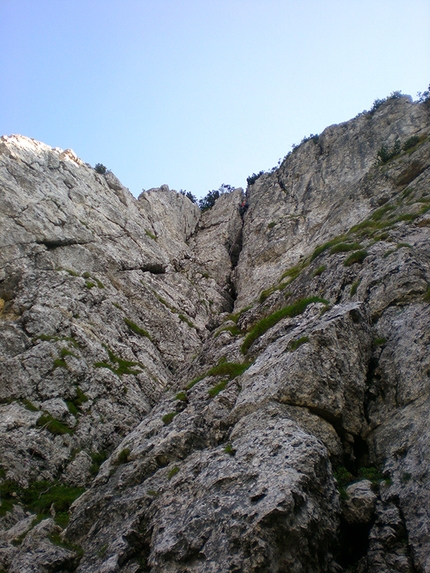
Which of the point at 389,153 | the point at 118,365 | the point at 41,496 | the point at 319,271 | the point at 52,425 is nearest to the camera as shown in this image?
the point at 41,496

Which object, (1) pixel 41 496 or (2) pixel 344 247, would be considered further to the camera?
(2) pixel 344 247

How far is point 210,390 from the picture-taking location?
22469 mm

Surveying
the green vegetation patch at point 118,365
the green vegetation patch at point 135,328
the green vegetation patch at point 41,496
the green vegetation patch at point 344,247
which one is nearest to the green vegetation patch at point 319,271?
the green vegetation patch at point 344,247

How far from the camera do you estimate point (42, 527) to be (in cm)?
1716

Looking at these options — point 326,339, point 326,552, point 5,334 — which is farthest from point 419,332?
point 5,334

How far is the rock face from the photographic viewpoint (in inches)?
473

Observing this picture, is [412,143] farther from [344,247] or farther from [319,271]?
[319,271]

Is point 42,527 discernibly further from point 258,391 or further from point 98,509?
point 258,391

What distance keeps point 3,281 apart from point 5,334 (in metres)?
7.88

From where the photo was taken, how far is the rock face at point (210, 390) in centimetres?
1202

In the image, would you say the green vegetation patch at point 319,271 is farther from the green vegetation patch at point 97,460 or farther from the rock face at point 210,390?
the green vegetation patch at point 97,460

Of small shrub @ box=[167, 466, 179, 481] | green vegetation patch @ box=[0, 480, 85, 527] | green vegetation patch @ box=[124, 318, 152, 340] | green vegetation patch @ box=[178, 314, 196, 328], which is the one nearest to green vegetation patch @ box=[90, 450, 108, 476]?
green vegetation patch @ box=[0, 480, 85, 527]

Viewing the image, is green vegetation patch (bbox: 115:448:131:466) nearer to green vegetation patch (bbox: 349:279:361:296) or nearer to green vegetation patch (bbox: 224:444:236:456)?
green vegetation patch (bbox: 224:444:236:456)

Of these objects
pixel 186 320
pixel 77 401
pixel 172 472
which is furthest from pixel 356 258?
pixel 77 401
